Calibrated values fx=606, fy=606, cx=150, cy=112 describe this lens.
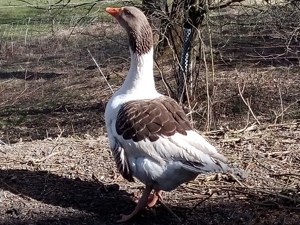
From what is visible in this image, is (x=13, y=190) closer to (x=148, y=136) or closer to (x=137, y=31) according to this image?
(x=148, y=136)

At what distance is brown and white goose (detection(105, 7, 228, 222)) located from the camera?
12.5 feet

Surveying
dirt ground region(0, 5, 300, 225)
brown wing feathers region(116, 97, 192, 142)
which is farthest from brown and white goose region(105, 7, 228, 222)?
dirt ground region(0, 5, 300, 225)

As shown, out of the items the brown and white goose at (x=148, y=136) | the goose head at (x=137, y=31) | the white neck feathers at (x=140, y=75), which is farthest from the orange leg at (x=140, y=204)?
the goose head at (x=137, y=31)

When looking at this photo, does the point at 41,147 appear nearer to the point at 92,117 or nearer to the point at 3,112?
the point at 92,117

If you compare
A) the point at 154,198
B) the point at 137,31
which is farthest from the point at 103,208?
the point at 137,31

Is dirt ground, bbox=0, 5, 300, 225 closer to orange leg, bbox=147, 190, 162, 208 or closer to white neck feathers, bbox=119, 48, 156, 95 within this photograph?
orange leg, bbox=147, 190, 162, 208

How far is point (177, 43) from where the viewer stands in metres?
9.59

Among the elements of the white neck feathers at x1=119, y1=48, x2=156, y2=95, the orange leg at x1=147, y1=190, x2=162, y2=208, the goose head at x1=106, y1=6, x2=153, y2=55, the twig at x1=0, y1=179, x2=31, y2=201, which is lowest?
the twig at x1=0, y1=179, x2=31, y2=201

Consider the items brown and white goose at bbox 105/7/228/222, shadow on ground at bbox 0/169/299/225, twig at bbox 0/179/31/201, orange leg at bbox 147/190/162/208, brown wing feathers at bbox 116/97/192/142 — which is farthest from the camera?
twig at bbox 0/179/31/201

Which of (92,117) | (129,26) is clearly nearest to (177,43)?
(92,117)

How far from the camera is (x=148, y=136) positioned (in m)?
3.88

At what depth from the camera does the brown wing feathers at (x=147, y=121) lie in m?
3.91

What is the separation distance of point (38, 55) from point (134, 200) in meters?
9.83

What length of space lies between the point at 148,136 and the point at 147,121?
0.11 metres
